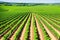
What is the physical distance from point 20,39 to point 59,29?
308 inches

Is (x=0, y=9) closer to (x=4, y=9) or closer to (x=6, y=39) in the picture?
(x=4, y=9)

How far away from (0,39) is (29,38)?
3639mm

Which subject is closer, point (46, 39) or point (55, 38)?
point (46, 39)

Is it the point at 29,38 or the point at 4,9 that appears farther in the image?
the point at 4,9

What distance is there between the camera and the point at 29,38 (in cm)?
2052

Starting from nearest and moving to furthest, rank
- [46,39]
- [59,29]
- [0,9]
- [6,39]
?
[46,39] → [6,39] → [59,29] → [0,9]

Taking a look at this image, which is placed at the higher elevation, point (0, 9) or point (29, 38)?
point (29, 38)

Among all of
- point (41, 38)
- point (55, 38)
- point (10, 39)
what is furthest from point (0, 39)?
point (55, 38)

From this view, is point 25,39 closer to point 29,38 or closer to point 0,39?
point 29,38

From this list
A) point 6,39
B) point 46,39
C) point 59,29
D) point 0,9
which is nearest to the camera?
point 46,39

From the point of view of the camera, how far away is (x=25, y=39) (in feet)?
62.6

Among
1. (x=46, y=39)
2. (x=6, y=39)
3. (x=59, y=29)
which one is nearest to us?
(x=46, y=39)

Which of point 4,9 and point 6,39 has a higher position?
point 6,39

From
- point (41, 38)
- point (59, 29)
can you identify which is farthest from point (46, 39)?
point (59, 29)
